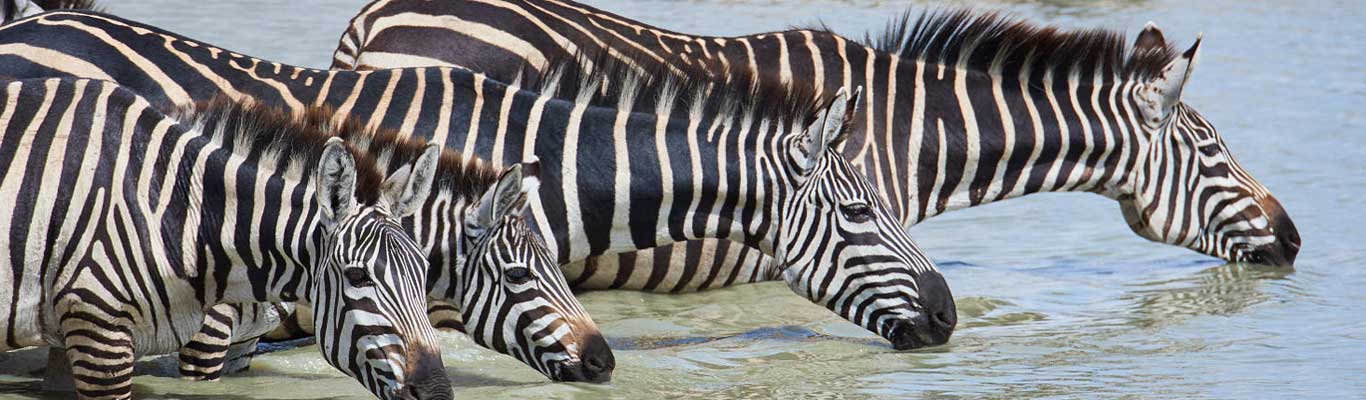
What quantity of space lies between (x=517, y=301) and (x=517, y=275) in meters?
0.10

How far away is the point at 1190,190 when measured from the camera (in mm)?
10773

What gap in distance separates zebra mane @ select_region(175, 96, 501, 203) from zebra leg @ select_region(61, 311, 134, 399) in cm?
76

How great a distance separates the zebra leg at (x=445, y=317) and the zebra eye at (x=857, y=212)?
180 centimetres

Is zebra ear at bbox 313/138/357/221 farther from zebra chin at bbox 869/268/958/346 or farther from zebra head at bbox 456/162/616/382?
zebra chin at bbox 869/268/958/346

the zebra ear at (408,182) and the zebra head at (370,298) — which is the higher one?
the zebra ear at (408,182)

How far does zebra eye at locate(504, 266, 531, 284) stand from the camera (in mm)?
6949

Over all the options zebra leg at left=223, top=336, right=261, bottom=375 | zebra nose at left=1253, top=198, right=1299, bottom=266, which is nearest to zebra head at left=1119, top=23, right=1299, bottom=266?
zebra nose at left=1253, top=198, right=1299, bottom=266

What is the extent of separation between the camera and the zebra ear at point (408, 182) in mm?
6328

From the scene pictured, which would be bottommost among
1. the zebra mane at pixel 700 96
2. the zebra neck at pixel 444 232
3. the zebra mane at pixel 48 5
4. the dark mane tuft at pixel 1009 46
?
the zebra neck at pixel 444 232

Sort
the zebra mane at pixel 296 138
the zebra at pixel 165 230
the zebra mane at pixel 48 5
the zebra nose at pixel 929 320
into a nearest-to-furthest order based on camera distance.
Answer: the zebra at pixel 165 230 → the zebra mane at pixel 296 138 → the zebra nose at pixel 929 320 → the zebra mane at pixel 48 5

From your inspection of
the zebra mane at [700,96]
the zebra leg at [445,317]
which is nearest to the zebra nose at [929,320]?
the zebra mane at [700,96]

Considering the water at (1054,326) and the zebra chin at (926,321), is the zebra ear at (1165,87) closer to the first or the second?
the water at (1054,326)

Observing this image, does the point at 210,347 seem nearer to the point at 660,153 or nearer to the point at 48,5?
the point at 660,153

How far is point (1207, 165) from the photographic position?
10773 mm
